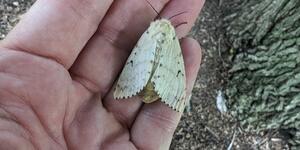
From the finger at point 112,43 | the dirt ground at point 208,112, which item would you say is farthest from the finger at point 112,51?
the dirt ground at point 208,112

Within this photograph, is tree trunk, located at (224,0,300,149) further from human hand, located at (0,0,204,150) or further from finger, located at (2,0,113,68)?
finger, located at (2,0,113,68)

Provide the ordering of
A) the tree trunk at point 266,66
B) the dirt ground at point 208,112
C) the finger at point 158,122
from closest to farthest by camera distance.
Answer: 1. the finger at point 158,122
2. the tree trunk at point 266,66
3. the dirt ground at point 208,112

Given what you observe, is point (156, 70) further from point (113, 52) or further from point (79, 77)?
point (79, 77)

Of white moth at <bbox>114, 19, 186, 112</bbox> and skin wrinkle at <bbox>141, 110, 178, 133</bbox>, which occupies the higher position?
white moth at <bbox>114, 19, 186, 112</bbox>

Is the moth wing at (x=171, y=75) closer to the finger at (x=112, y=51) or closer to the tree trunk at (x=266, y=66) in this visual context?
the finger at (x=112, y=51)

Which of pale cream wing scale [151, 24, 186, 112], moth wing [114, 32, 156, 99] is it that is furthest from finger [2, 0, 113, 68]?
pale cream wing scale [151, 24, 186, 112]

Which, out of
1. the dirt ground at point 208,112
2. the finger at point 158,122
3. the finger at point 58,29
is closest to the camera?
the finger at point 58,29

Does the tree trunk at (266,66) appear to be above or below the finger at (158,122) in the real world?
above
